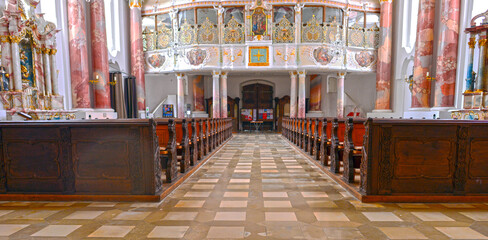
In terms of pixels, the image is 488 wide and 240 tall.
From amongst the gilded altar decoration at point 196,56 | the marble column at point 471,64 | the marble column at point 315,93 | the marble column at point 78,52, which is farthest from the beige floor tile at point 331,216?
the marble column at point 315,93

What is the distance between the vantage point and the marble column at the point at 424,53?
10164mm

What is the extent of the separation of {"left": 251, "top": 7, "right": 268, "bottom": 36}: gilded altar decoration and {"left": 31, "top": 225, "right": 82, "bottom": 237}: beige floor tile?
12.4m

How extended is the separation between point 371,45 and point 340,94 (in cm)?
325

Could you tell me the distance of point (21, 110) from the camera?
625cm

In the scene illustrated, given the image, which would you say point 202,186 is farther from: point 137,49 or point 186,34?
point 137,49

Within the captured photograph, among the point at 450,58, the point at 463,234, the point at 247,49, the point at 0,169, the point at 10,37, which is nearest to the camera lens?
the point at 463,234

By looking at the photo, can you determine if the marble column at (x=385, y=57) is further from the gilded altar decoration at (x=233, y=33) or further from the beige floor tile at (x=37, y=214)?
the beige floor tile at (x=37, y=214)

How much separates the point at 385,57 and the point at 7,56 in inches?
617

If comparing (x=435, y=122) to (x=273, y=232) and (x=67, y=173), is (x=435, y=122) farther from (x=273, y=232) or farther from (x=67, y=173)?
(x=67, y=173)

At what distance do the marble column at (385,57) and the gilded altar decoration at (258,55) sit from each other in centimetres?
641

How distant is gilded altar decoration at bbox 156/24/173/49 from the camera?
14.2 m

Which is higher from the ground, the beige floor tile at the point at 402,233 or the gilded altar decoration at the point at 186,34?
the gilded altar decoration at the point at 186,34

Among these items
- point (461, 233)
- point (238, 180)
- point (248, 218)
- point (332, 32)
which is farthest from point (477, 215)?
point (332, 32)

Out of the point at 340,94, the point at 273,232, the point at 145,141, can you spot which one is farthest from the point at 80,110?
the point at 340,94
